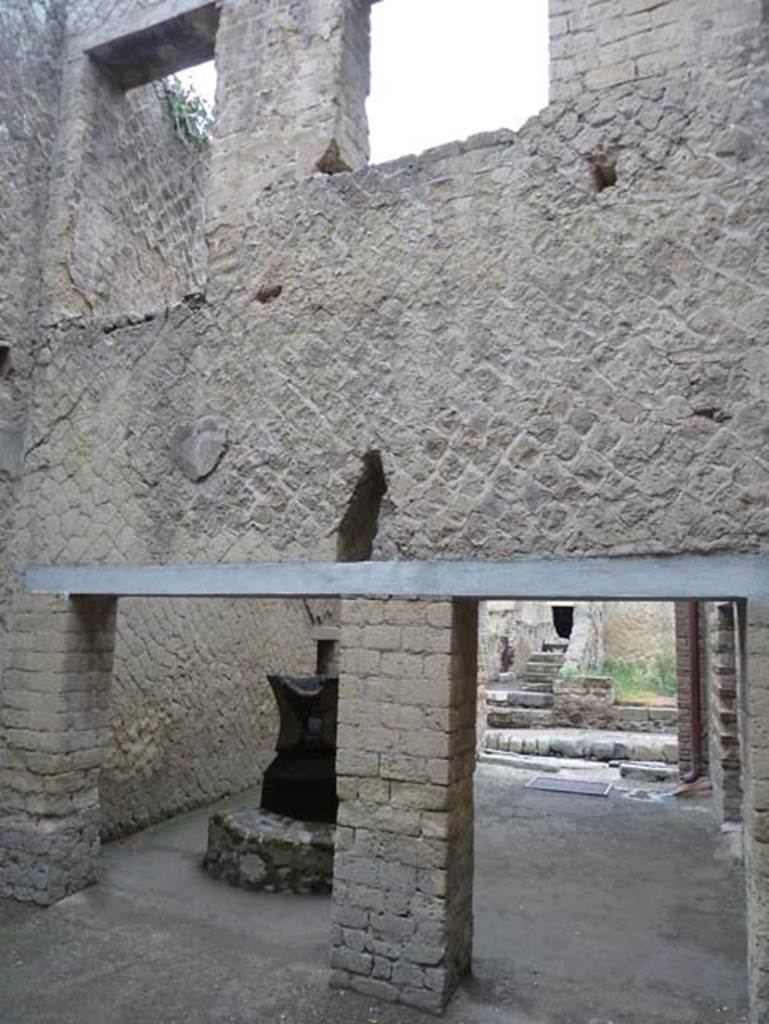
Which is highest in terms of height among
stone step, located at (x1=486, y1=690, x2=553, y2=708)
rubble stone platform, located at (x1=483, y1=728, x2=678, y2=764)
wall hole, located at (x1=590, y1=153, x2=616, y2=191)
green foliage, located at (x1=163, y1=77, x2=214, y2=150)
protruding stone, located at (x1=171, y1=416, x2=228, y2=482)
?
green foliage, located at (x1=163, y1=77, x2=214, y2=150)

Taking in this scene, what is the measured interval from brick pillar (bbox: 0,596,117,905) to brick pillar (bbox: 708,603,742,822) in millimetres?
5009

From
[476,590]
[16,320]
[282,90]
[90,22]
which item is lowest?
[476,590]

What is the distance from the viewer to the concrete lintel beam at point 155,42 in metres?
5.57

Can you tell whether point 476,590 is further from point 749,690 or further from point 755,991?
point 755,991

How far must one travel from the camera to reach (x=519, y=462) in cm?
381

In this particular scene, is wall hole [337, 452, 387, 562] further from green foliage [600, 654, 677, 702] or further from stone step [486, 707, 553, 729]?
green foliage [600, 654, 677, 702]

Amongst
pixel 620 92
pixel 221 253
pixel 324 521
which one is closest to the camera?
pixel 620 92

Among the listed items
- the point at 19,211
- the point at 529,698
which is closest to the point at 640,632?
the point at 529,698

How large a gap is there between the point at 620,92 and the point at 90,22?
425 centimetres

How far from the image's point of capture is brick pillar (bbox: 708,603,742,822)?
6.61 meters

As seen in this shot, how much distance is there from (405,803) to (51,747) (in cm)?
244

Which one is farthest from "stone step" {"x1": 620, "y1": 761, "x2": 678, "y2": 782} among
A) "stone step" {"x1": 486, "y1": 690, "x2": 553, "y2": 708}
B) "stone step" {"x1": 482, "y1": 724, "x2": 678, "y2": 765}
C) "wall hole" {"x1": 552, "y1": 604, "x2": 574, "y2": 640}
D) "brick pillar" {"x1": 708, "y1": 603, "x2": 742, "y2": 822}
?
"wall hole" {"x1": 552, "y1": 604, "x2": 574, "y2": 640}

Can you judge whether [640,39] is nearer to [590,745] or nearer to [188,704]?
[188,704]

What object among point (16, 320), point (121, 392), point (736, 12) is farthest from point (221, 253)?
point (736, 12)
